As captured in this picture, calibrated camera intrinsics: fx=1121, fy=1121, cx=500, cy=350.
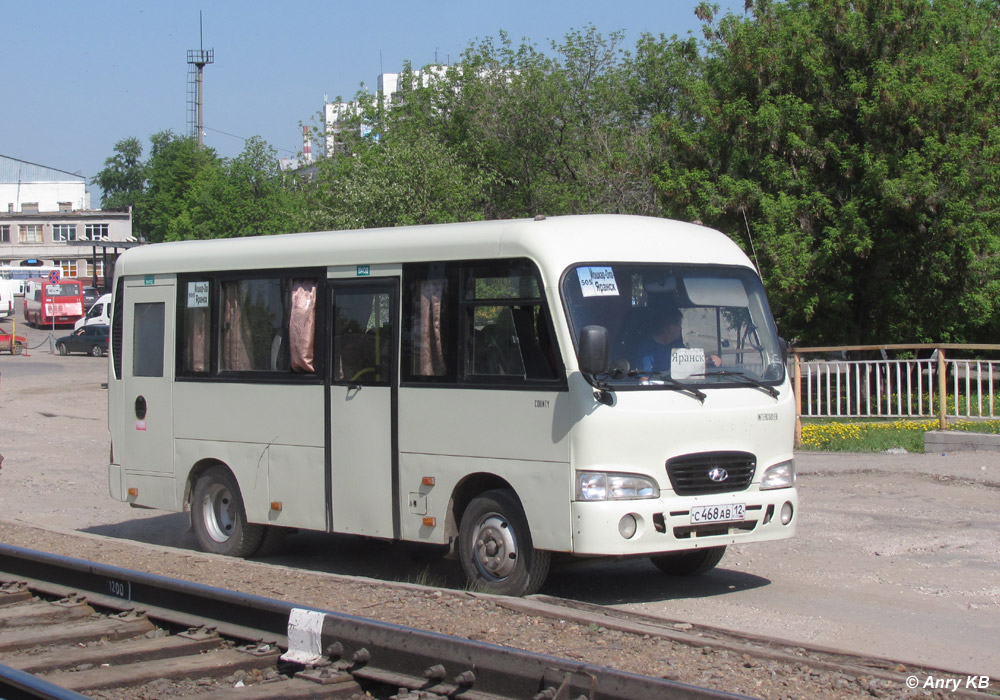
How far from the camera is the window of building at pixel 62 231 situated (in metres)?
114

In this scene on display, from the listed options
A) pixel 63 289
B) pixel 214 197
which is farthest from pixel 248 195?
pixel 63 289

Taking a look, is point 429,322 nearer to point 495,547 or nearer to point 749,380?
point 495,547

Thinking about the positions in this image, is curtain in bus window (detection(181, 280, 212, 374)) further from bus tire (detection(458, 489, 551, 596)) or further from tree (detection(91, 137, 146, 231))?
tree (detection(91, 137, 146, 231))

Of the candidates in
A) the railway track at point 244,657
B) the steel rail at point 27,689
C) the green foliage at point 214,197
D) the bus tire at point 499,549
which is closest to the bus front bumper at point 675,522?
the bus tire at point 499,549

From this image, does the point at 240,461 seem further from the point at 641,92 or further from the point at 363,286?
the point at 641,92

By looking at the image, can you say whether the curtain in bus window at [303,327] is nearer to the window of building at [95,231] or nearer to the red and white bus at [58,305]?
the red and white bus at [58,305]

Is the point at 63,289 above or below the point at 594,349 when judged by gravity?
above

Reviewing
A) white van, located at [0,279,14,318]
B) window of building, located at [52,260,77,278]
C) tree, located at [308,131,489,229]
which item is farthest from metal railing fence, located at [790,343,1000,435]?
window of building, located at [52,260,77,278]

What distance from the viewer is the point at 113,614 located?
741cm

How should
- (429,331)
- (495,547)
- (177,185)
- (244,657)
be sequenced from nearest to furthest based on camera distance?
(244,657) < (495,547) < (429,331) < (177,185)

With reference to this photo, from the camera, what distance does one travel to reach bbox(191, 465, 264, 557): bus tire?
398 inches

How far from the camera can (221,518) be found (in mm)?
10414

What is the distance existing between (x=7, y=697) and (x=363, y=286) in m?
4.52

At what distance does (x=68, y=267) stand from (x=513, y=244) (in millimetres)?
117009
